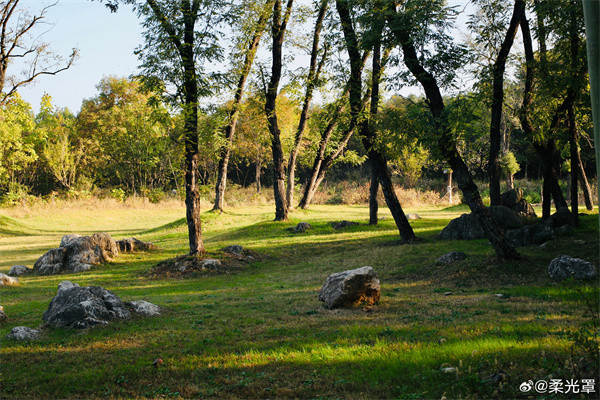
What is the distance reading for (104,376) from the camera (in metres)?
4.91

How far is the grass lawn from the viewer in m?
4.36

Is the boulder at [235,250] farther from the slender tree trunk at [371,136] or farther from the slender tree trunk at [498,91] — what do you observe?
the slender tree trunk at [498,91]

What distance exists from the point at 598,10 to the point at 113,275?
13697 millimetres

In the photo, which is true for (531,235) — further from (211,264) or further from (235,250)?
(211,264)

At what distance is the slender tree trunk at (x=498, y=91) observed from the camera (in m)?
11.5

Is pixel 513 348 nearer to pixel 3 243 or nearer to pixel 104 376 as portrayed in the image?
pixel 104 376

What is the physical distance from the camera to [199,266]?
14023mm

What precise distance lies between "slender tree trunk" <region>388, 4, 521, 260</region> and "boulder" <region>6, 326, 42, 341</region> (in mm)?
8785

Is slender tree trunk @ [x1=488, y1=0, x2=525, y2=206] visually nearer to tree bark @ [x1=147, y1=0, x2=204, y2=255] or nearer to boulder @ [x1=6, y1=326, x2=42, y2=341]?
tree bark @ [x1=147, y1=0, x2=204, y2=255]

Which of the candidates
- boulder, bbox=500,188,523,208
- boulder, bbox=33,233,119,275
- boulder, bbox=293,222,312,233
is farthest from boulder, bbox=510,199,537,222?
boulder, bbox=33,233,119,275

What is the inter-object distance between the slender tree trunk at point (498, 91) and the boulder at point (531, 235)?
6.27ft

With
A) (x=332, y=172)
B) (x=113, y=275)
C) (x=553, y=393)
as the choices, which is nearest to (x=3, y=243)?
(x=113, y=275)

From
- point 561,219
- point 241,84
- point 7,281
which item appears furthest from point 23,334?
point 241,84

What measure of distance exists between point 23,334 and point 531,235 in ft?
41.4
